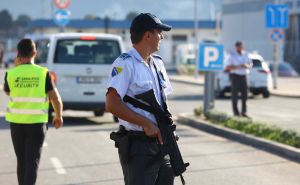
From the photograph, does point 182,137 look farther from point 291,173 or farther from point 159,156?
point 159,156

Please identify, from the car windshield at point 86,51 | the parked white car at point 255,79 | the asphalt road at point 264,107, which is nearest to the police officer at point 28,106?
the car windshield at point 86,51

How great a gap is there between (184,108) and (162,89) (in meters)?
16.6

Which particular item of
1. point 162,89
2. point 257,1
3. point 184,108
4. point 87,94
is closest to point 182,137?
point 87,94

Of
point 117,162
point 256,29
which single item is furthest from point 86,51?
point 256,29

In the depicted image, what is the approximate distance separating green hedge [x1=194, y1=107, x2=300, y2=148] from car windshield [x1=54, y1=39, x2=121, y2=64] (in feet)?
8.16

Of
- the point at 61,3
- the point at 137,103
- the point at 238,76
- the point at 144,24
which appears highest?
the point at 61,3

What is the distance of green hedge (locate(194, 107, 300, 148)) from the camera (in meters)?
12.9

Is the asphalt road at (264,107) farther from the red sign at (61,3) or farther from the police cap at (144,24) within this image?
the police cap at (144,24)

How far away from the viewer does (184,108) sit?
22.4 metres

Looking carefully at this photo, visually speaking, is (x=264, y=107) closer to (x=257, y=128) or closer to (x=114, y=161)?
(x=257, y=128)

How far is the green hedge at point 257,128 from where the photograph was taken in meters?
12.9

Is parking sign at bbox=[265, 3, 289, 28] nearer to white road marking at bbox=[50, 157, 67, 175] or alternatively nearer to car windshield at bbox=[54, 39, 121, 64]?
car windshield at bbox=[54, 39, 121, 64]

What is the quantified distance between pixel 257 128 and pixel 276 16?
56.4 ft

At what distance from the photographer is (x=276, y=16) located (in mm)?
30859
